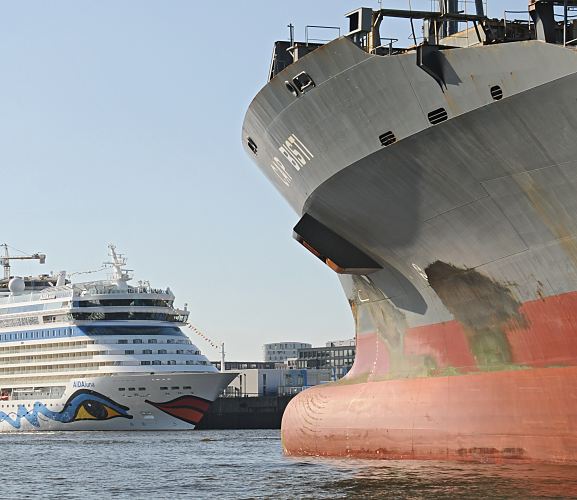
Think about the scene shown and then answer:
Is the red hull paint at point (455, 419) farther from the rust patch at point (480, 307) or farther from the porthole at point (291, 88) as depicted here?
the porthole at point (291, 88)

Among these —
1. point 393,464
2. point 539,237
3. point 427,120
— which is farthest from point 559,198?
point 393,464

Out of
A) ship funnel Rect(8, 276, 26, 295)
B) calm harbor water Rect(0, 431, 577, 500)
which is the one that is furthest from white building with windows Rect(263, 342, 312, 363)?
calm harbor water Rect(0, 431, 577, 500)

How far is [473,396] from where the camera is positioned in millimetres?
19953

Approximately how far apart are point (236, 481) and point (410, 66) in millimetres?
9229

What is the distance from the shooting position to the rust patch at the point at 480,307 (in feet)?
63.7

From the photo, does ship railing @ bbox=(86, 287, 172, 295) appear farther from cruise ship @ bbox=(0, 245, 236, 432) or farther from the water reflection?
the water reflection

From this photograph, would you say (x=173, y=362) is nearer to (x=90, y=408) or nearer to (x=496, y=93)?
(x=90, y=408)

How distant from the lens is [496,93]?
688 inches

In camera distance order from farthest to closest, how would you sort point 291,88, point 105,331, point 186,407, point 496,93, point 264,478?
point 105,331
point 186,407
point 264,478
point 291,88
point 496,93

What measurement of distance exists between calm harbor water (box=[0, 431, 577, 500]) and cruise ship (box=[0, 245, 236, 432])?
29631 mm

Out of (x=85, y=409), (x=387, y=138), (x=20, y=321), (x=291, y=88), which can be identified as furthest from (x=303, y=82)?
(x=20, y=321)

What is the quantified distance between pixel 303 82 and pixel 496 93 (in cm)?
462

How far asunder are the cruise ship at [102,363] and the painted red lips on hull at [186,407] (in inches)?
2.3

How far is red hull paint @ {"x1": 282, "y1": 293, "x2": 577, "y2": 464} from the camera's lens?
59.0ft
